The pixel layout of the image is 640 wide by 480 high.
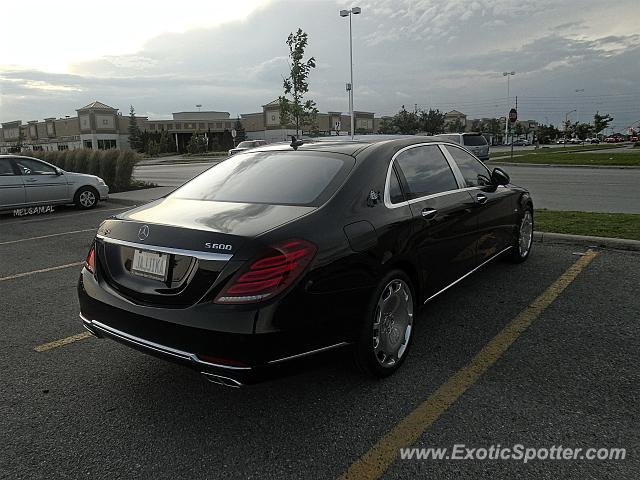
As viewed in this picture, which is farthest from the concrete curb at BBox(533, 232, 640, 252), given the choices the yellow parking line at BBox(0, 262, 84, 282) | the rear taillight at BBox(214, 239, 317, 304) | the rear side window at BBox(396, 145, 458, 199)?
the yellow parking line at BBox(0, 262, 84, 282)

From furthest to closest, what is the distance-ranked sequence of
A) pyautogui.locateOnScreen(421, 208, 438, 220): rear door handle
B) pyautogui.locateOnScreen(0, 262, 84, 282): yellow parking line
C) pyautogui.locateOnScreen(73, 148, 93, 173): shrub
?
1. pyautogui.locateOnScreen(73, 148, 93, 173): shrub
2. pyautogui.locateOnScreen(0, 262, 84, 282): yellow parking line
3. pyautogui.locateOnScreen(421, 208, 438, 220): rear door handle

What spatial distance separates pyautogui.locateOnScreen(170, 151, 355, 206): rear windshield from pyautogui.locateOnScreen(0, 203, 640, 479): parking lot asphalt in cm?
105

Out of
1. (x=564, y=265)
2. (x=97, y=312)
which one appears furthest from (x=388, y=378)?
(x=564, y=265)

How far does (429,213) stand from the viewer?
3600mm

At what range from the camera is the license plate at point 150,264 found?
105 inches

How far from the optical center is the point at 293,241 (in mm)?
2588

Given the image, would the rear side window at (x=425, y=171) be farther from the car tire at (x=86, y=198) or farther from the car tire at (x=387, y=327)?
the car tire at (x=86, y=198)

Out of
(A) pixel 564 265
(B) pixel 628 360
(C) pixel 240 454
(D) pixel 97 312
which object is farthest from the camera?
(A) pixel 564 265

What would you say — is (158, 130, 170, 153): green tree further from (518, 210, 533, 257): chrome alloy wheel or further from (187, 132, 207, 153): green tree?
(518, 210, 533, 257): chrome alloy wheel

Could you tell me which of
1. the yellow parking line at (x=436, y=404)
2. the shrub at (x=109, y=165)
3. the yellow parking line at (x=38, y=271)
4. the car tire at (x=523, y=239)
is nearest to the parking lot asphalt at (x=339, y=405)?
the yellow parking line at (x=436, y=404)

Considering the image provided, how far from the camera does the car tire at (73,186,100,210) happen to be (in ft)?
40.2

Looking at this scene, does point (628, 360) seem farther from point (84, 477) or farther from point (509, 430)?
point (84, 477)

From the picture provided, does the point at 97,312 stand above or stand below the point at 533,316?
above

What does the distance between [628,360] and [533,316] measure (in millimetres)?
884
